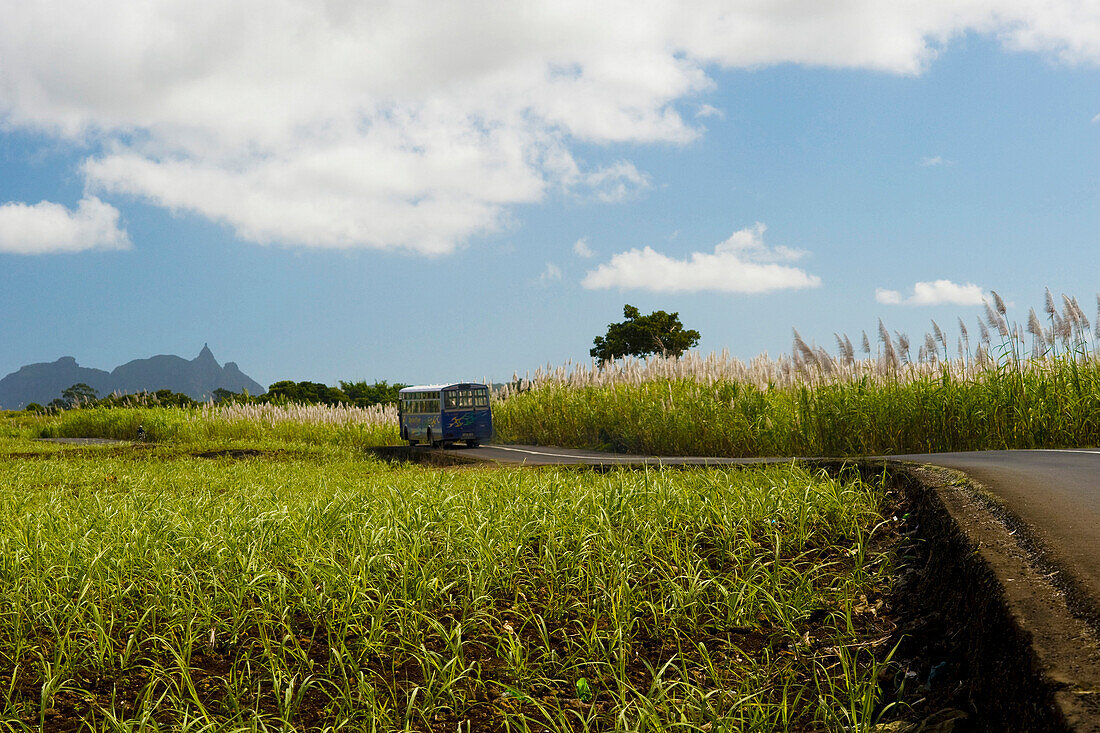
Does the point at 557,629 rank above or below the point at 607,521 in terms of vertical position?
below

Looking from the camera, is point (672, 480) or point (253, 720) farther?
point (672, 480)

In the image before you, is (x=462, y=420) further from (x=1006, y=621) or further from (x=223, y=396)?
(x=223, y=396)

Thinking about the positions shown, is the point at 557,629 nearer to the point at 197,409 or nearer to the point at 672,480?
the point at 672,480

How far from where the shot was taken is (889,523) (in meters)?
5.54

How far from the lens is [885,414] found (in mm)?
11219

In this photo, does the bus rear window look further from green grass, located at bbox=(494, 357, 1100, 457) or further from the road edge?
the road edge

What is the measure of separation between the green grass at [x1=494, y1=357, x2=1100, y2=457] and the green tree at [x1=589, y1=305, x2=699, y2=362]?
29.3m

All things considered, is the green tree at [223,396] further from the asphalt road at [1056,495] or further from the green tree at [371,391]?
the asphalt road at [1056,495]

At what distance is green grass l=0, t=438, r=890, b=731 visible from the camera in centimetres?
347

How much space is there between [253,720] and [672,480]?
443 cm

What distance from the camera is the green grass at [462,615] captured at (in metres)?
3.47

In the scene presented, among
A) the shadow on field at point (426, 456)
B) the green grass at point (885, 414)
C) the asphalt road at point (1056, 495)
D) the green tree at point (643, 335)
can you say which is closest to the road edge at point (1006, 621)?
the asphalt road at point (1056, 495)

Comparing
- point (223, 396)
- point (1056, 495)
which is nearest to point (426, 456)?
point (1056, 495)

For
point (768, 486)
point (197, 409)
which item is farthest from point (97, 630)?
point (197, 409)
